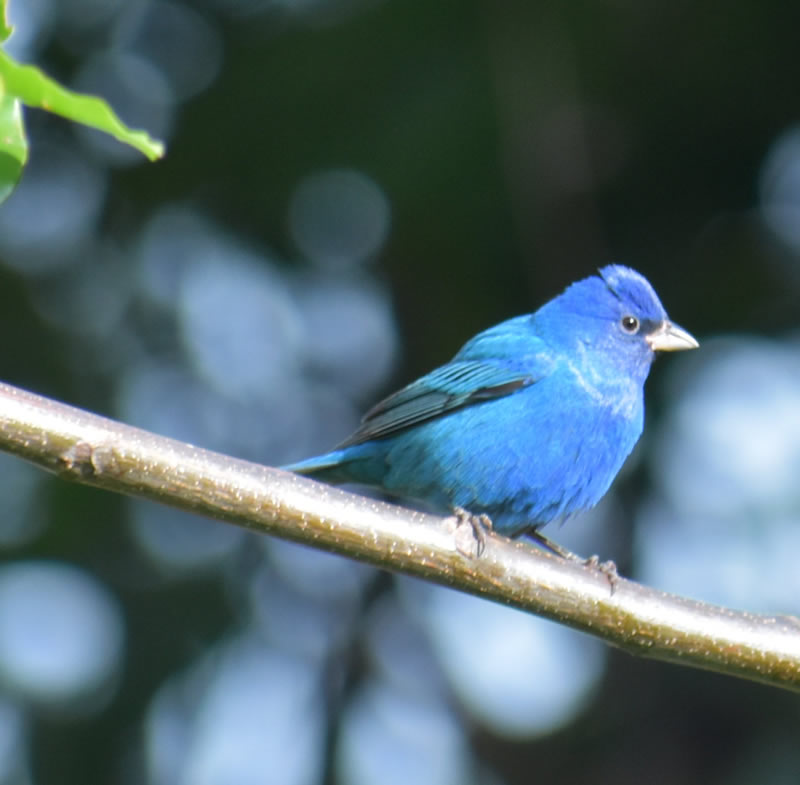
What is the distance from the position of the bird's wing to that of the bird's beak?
2.75ft

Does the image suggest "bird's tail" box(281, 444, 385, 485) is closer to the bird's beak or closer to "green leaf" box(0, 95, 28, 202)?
the bird's beak

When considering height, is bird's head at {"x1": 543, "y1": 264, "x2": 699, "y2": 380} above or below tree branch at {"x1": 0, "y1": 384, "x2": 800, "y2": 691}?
above

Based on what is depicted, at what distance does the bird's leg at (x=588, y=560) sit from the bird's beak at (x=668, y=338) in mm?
1204

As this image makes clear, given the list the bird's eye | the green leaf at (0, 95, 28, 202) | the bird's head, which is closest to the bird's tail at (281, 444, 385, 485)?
the bird's head

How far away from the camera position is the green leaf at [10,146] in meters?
2.45

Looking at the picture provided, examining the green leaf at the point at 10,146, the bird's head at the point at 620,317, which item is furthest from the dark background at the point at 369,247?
the green leaf at the point at 10,146

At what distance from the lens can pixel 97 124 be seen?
2.44m

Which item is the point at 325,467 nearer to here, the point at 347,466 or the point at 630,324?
the point at 347,466

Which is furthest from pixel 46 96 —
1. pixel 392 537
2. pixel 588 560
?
pixel 588 560

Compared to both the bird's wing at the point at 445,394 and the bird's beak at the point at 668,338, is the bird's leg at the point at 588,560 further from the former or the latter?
the bird's beak at the point at 668,338

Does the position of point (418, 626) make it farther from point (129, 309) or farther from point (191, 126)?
point (191, 126)

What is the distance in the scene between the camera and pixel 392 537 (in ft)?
12.5

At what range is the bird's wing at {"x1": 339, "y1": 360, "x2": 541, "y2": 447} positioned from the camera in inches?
245

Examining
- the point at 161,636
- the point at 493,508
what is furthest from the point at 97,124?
the point at 161,636
